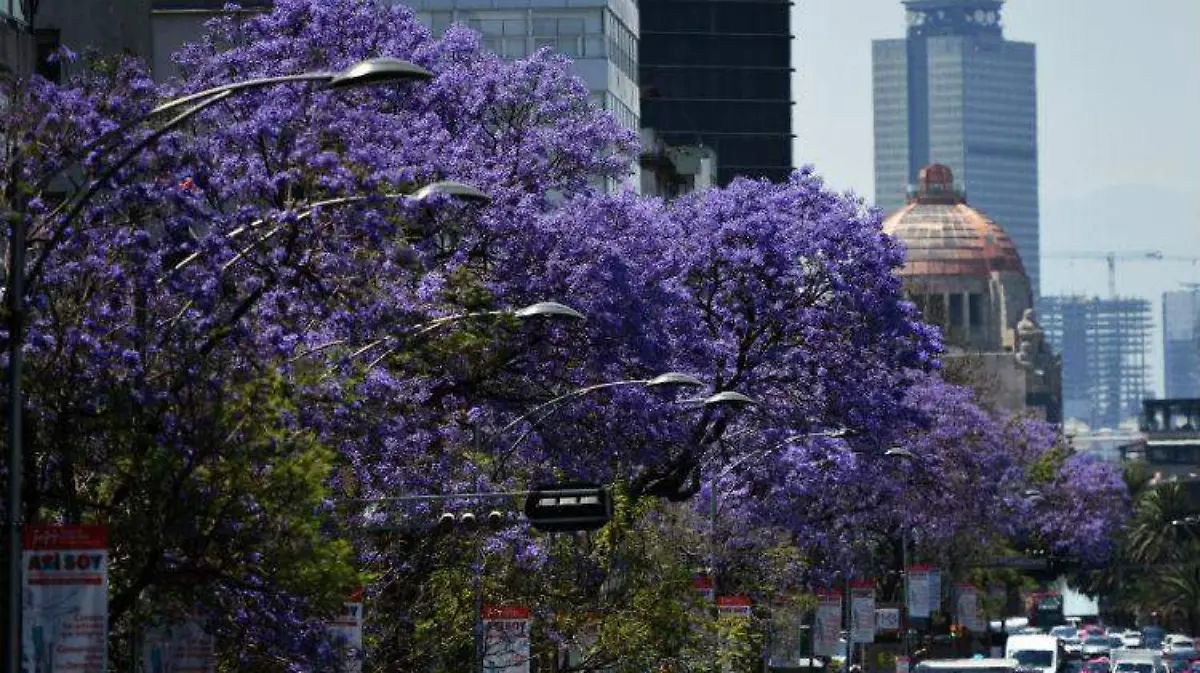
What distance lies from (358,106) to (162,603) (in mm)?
15165

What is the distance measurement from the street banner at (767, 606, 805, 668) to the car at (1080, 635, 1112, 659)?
170 feet

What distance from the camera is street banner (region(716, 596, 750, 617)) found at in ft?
197

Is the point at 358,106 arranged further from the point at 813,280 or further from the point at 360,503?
the point at 813,280

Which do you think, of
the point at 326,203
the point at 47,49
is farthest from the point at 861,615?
the point at 326,203

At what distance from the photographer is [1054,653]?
93562 millimetres

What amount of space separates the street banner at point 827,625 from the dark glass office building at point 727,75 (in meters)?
98.8

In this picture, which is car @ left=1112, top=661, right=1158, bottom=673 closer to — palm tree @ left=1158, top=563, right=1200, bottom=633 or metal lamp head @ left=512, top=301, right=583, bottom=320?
metal lamp head @ left=512, top=301, right=583, bottom=320

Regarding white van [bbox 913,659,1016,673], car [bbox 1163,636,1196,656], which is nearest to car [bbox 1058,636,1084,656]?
car [bbox 1163,636,1196,656]

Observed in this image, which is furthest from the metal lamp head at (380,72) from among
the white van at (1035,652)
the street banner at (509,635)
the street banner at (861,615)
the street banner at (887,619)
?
the white van at (1035,652)

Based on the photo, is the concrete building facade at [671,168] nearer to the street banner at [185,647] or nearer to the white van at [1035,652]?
the white van at [1035,652]

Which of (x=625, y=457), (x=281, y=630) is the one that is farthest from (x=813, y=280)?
(x=281, y=630)

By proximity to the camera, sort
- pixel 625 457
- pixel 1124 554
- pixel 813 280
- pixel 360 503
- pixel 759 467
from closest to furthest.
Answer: pixel 360 503 < pixel 625 457 < pixel 813 280 < pixel 759 467 < pixel 1124 554

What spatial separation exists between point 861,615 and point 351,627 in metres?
44.4

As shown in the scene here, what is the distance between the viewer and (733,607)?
2377 inches
